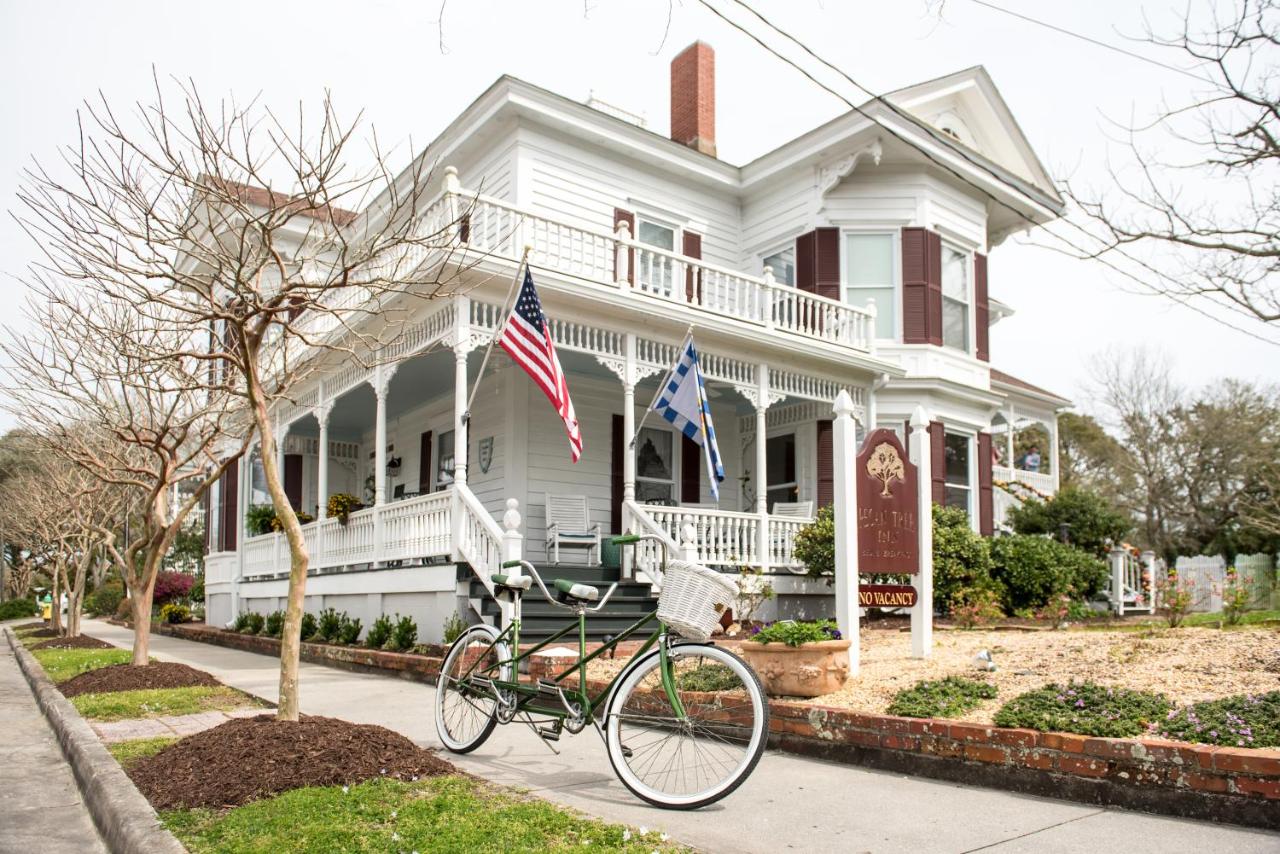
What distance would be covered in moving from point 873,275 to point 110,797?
15.2 meters

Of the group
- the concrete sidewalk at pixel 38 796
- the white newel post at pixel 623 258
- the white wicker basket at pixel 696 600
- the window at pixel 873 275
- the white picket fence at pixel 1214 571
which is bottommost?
the concrete sidewalk at pixel 38 796

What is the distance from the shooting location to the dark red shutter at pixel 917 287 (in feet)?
58.6

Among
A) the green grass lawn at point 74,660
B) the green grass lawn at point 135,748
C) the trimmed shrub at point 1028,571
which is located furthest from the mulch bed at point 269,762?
the trimmed shrub at point 1028,571

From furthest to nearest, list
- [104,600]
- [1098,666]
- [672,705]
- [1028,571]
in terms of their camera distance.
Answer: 1. [104,600]
2. [1028,571]
3. [1098,666]
4. [672,705]

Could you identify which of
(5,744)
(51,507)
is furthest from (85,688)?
(51,507)

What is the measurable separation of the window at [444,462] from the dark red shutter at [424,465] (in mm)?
361

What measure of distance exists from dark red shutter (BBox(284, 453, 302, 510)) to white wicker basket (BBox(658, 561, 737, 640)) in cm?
1782

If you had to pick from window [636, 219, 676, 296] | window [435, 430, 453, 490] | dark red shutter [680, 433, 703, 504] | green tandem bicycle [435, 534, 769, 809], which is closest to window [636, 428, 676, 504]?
dark red shutter [680, 433, 703, 504]

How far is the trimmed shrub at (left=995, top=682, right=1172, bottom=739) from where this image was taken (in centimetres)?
544

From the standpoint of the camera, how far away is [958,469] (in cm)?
1891

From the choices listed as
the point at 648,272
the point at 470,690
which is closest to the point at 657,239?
the point at 648,272

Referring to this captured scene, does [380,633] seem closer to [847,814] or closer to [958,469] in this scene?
[847,814]

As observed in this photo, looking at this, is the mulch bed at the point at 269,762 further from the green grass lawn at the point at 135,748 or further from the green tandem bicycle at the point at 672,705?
the green tandem bicycle at the point at 672,705

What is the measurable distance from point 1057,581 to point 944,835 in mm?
12069
